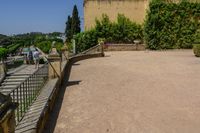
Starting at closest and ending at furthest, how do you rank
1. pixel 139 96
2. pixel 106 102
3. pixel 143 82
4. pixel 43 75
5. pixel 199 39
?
1. pixel 106 102
2. pixel 139 96
3. pixel 43 75
4. pixel 143 82
5. pixel 199 39

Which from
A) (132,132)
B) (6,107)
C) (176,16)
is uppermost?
(176,16)

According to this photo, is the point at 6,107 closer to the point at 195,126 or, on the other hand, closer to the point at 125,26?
the point at 195,126

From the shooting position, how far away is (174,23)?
112 ft

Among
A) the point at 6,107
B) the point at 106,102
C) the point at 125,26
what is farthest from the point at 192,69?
the point at 125,26

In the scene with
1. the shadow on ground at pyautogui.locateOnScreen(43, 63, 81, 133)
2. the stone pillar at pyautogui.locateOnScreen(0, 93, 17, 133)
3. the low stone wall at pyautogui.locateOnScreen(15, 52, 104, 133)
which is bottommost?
the shadow on ground at pyautogui.locateOnScreen(43, 63, 81, 133)

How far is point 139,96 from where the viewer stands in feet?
36.3

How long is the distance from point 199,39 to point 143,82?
811 inches

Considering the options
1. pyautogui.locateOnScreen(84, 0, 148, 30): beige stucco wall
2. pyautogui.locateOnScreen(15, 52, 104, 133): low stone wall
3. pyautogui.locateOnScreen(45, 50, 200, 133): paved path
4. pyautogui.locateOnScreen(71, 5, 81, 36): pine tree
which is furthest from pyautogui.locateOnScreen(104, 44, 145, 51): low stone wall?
pyautogui.locateOnScreen(71, 5, 81, 36): pine tree

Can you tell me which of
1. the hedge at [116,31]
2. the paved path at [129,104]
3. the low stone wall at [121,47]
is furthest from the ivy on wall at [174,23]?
the paved path at [129,104]

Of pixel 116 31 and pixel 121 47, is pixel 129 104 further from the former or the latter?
pixel 116 31

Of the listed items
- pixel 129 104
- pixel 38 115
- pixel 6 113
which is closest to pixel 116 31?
pixel 129 104

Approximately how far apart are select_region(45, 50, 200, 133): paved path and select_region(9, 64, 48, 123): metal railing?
0.73m

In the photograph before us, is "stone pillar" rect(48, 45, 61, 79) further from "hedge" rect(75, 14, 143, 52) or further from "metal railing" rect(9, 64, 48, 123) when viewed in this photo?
"hedge" rect(75, 14, 143, 52)

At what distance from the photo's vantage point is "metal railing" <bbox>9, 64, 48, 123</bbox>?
8625mm
